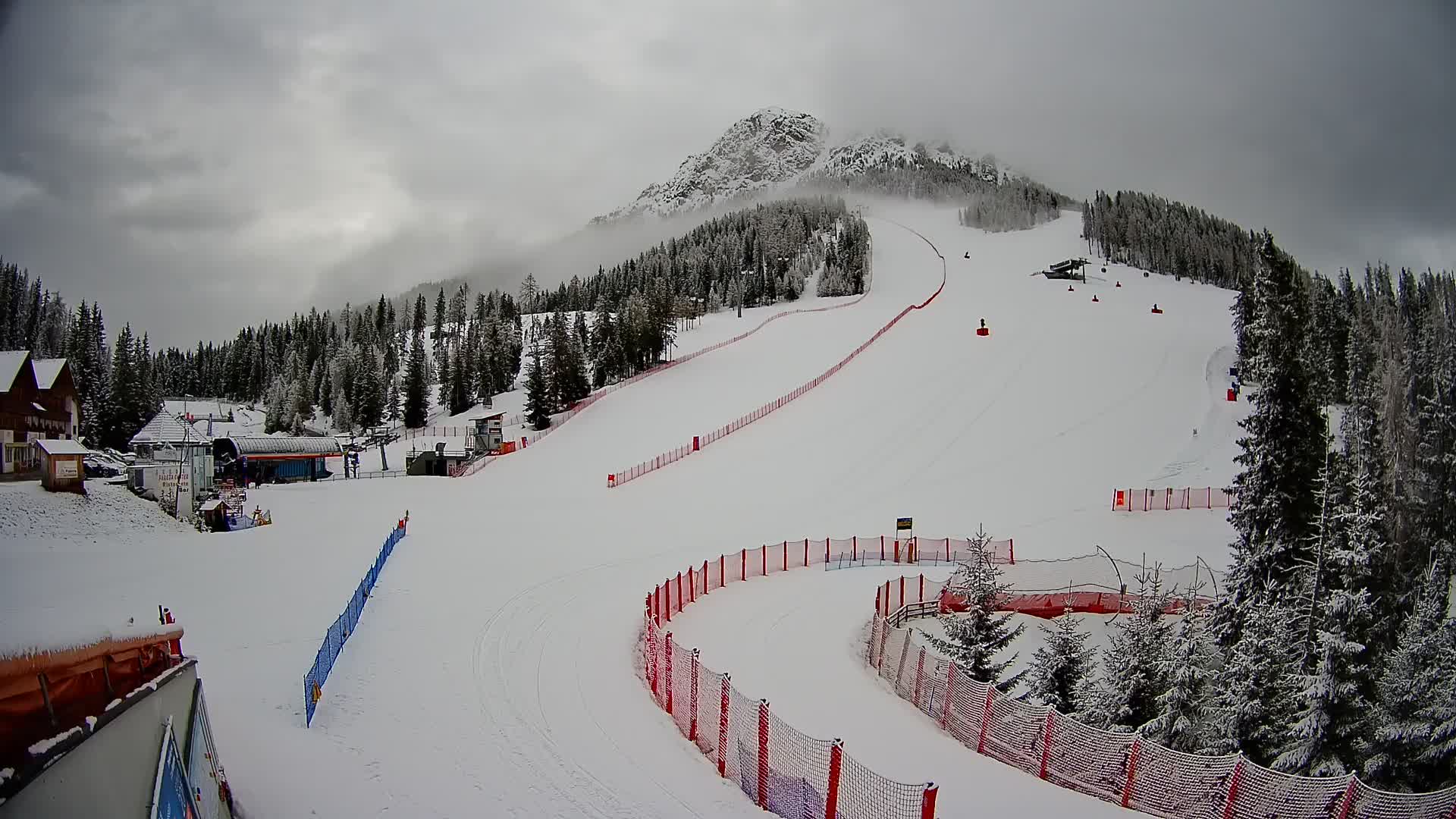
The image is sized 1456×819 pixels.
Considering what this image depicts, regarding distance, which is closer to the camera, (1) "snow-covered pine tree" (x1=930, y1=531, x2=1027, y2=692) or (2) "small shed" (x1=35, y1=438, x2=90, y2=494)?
(2) "small shed" (x1=35, y1=438, x2=90, y2=494)

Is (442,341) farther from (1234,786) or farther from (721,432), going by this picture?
(1234,786)

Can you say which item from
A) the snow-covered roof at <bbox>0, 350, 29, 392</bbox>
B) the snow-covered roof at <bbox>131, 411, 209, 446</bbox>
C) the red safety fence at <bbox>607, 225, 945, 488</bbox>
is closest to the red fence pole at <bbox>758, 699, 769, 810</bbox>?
the snow-covered roof at <bbox>0, 350, 29, 392</bbox>

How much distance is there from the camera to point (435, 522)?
1339 inches

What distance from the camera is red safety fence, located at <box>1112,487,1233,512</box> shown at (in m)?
35.8

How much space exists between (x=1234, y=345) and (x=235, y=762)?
70.0 meters

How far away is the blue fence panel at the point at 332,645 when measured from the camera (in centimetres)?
1269

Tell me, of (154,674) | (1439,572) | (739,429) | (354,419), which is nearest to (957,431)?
(739,429)

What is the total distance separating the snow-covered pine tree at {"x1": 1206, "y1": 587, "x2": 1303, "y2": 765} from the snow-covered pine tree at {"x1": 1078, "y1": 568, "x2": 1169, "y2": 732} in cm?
111

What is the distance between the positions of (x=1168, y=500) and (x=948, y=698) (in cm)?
2737

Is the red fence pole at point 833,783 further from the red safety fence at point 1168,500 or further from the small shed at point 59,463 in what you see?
the red safety fence at point 1168,500

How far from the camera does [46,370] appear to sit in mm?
5660

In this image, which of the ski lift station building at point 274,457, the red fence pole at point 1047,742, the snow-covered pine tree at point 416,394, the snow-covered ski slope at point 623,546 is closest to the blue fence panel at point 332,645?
the snow-covered ski slope at point 623,546

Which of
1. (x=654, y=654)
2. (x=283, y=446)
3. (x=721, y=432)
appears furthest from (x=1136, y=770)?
(x=283, y=446)

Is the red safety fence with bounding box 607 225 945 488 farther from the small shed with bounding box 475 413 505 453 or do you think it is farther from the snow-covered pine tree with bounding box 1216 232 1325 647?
the snow-covered pine tree with bounding box 1216 232 1325 647
